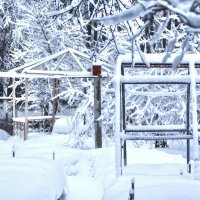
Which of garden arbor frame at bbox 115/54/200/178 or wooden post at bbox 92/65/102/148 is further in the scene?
wooden post at bbox 92/65/102/148

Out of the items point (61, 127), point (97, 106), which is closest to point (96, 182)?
point (97, 106)

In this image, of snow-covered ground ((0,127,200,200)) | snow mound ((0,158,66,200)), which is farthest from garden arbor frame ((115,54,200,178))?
snow mound ((0,158,66,200))

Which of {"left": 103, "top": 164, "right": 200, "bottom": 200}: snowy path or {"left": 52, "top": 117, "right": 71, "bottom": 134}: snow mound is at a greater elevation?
{"left": 103, "top": 164, "right": 200, "bottom": 200}: snowy path

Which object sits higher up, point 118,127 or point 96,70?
point 96,70

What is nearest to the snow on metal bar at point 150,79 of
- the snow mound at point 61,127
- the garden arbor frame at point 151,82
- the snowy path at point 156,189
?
the garden arbor frame at point 151,82

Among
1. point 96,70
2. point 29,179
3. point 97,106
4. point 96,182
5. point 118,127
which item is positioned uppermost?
point 96,70

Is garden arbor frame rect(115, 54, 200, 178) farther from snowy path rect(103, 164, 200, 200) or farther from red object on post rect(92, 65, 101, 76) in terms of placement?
red object on post rect(92, 65, 101, 76)

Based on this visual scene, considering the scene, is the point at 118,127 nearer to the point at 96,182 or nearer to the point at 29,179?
the point at 29,179

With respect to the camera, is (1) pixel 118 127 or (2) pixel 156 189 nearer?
(2) pixel 156 189

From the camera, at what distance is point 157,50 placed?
12836 millimetres

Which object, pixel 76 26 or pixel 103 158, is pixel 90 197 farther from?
pixel 76 26

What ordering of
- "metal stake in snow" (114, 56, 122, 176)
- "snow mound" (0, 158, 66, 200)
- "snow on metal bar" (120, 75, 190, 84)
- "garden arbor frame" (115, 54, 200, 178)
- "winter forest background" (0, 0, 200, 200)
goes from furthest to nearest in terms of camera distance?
"snow on metal bar" (120, 75, 190, 84)
"garden arbor frame" (115, 54, 200, 178)
"metal stake in snow" (114, 56, 122, 176)
"snow mound" (0, 158, 66, 200)
"winter forest background" (0, 0, 200, 200)

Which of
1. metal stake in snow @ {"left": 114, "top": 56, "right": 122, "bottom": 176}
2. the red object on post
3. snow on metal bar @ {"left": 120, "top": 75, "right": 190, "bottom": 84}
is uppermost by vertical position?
the red object on post

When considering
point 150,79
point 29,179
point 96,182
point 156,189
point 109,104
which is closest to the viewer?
point 156,189
